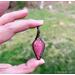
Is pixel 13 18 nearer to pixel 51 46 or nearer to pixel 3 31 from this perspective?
pixel 3 31

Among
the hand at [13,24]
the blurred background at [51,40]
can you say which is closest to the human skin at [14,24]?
the hand at [13,24]

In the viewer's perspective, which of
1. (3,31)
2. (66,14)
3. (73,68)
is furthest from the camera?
(66,14)

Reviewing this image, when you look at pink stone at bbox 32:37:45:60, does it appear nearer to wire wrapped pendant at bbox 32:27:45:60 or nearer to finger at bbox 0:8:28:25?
wire wrapped pendant at bbox 32:27:45:60

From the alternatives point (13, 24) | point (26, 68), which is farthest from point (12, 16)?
point (26, 68)

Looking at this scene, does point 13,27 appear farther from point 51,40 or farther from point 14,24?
point 51,40

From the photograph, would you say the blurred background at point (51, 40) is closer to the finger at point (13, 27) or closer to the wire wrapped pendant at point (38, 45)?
the wire wrapped pendant at point (38, 45)

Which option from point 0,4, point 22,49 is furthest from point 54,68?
point 0,4

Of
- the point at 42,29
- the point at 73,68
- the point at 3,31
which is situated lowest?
the point at 73,68

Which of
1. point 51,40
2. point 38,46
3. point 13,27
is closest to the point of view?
point 13,27

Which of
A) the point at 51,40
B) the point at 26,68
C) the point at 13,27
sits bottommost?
the point at 51,40
